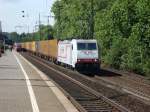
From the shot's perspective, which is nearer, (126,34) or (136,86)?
(136,86)

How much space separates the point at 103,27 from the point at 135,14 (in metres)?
7.30

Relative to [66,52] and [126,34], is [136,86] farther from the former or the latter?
[126,34]

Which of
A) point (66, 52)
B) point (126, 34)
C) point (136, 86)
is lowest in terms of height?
point (136, 86)

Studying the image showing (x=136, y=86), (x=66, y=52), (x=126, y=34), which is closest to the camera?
(x=136, y=86)

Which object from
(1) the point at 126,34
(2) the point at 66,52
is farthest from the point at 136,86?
(1) the point at 126,34

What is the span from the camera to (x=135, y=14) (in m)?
43.3

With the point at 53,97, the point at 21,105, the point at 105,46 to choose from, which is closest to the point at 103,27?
the point at 105,46

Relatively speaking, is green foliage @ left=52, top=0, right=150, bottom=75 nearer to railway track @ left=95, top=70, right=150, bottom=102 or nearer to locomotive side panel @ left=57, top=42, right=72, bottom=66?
railway track @ left=95, top=70, right=150, bottom=102

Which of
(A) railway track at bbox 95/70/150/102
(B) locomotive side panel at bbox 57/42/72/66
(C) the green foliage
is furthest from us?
(B) locomotive side panel at bbox 57/42/72/66

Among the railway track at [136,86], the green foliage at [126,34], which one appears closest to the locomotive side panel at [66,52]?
the green foliage at [126,34]

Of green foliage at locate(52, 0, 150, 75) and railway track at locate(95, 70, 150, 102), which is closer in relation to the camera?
railway track at locate(95, 70, 150, 102)

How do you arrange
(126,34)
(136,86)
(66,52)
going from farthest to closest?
(126,34) < (66,52) < (136,86)

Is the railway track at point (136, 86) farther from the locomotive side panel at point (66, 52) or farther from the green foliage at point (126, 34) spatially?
the locomotive side panel at point (66, 52)

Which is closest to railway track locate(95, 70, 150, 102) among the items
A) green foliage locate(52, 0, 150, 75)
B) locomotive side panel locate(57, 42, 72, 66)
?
green foliage locate(52, 0, 150, 75)
